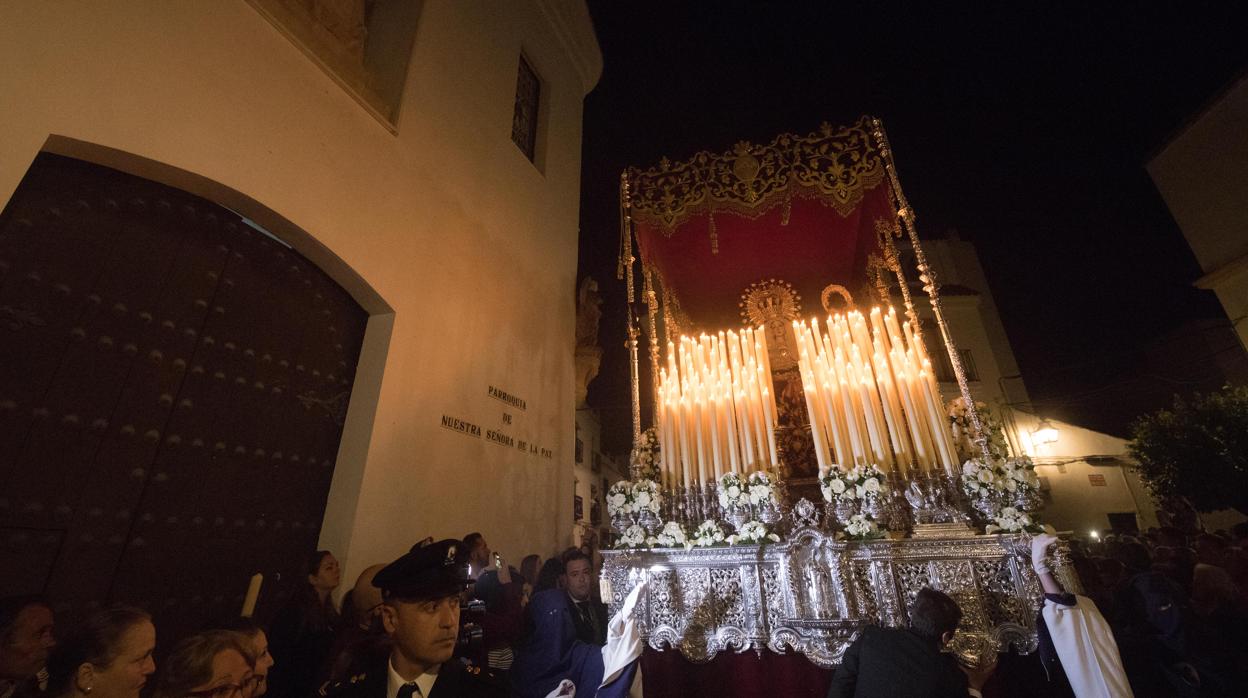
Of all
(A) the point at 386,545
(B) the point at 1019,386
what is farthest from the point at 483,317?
(B) the point at 1019,386

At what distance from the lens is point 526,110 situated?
746 centimetres

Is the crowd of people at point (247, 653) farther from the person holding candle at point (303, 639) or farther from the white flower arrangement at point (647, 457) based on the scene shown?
the white flower arrangement at point (647, 457)

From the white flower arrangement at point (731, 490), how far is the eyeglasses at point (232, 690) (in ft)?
10.5

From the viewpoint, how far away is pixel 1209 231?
31.1 ft

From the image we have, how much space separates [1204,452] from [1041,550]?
36.0ft

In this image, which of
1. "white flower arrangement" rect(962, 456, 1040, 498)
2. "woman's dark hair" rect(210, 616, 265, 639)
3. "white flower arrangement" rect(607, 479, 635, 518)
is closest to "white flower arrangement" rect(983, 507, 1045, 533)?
"white flower arrangement" rect(962, 456, 1040, 498)

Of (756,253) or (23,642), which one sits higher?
(756,253)

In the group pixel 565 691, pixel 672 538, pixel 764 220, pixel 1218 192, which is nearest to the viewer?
pixel 565 691

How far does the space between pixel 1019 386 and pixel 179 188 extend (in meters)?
20.2

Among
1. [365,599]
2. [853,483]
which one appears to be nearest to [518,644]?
[365,599]

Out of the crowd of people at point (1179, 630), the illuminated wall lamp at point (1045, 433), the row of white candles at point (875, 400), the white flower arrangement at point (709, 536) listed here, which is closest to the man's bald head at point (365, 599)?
the white flower arrangement at point (709, 536)

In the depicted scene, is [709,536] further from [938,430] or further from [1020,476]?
[1020,476]

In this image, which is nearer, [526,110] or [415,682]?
[415,682]

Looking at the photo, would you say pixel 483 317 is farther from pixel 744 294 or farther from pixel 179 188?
pixel 744 294
